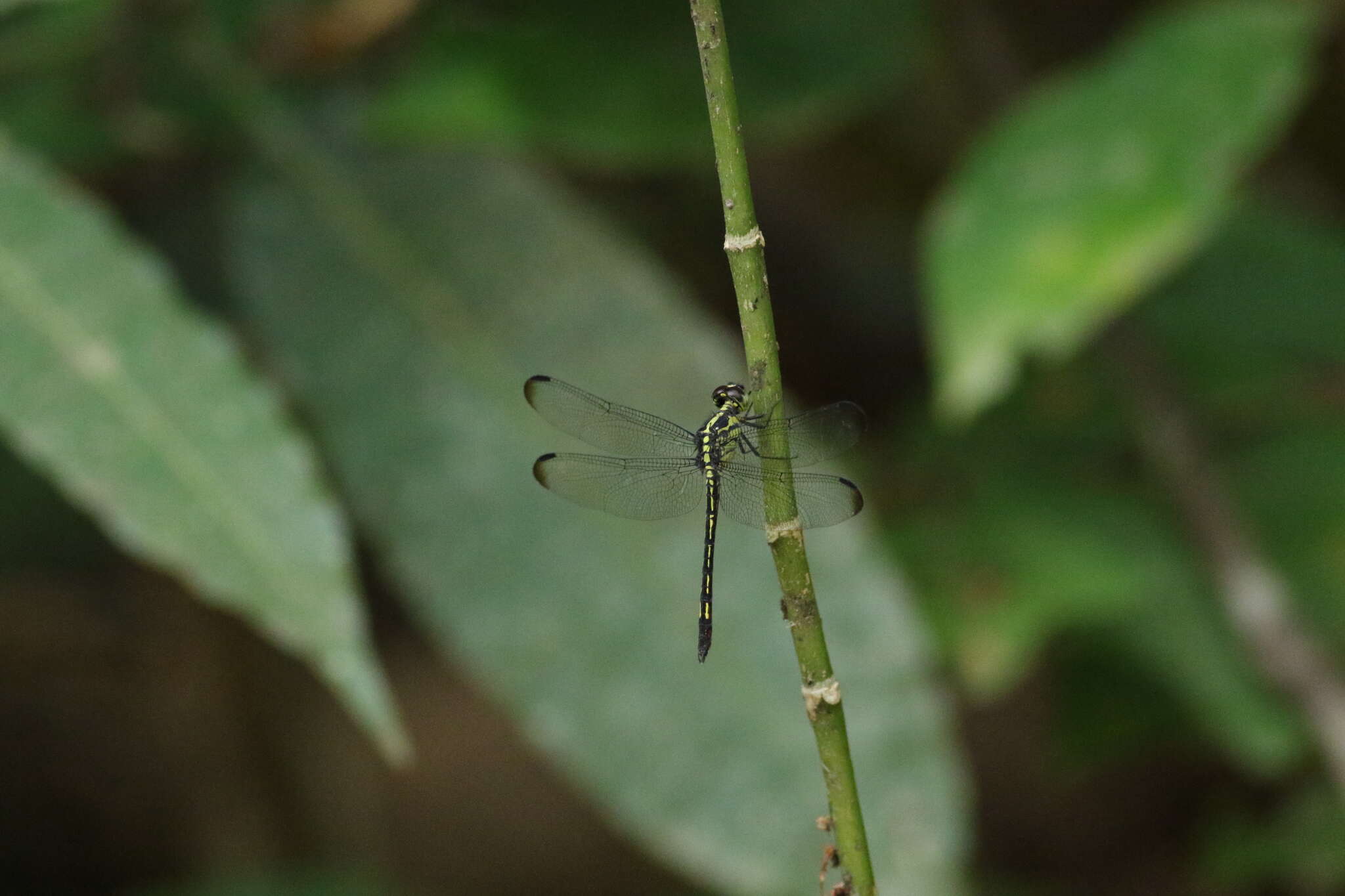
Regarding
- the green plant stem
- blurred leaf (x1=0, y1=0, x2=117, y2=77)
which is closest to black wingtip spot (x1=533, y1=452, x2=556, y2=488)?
the green plant stem

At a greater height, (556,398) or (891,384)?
(891,384)

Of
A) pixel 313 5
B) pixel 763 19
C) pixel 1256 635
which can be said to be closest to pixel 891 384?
pixel 763 19

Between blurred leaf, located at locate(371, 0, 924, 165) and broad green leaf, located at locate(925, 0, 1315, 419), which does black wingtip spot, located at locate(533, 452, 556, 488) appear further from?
blurred leaf, located at locate(371, 0, 924, 165)

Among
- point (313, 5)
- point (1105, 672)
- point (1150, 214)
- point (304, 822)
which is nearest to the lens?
point (1150, 214)

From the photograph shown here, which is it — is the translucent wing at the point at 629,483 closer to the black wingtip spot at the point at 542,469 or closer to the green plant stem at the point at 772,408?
the black wingtip spot at the point at 542,469

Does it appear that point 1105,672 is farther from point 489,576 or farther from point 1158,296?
point 489,576

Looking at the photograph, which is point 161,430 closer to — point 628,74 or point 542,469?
point 542,469

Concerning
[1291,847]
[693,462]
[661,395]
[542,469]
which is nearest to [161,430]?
[542,469]
